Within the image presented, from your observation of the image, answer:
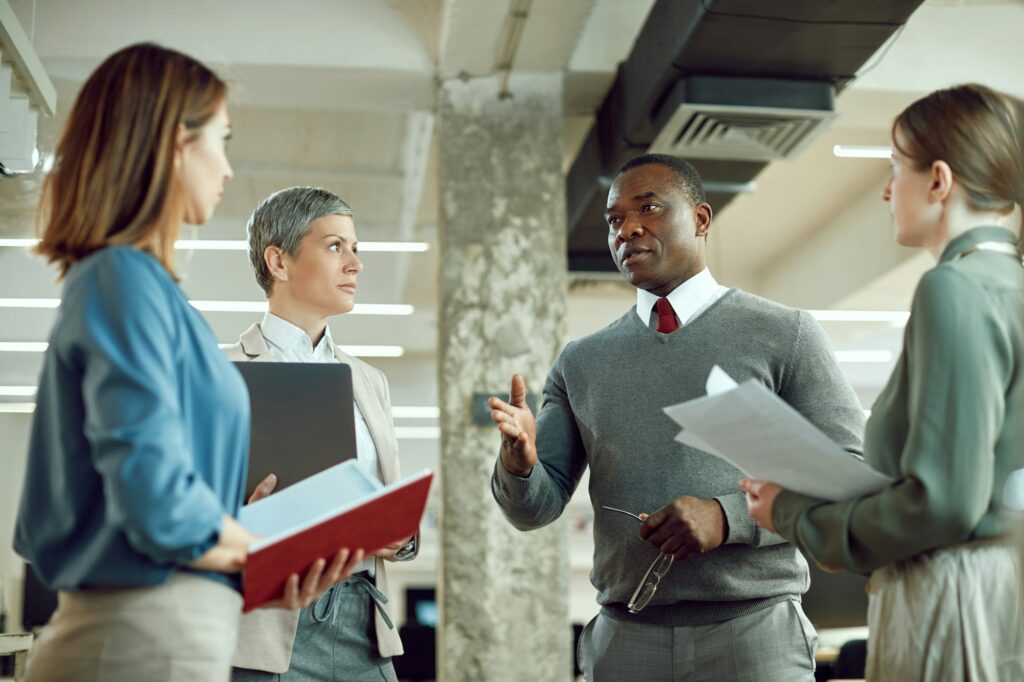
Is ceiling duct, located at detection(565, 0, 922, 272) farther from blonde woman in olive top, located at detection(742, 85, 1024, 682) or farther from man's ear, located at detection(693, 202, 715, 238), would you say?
blonde woman in olive top, located at detection(742, 85, 1024, 682)

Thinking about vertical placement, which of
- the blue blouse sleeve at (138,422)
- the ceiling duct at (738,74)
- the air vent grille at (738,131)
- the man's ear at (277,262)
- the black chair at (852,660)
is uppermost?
the ceiling duct at (738,74)

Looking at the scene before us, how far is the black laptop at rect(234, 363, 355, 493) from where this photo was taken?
198cm

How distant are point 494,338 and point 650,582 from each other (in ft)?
7.82

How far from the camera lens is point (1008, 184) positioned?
147cm

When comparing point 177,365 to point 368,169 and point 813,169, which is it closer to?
point 368,169

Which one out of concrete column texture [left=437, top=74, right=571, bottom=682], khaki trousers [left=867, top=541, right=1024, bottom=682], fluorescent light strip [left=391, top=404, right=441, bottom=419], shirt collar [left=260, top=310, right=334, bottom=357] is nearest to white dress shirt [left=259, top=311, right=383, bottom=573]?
shirt collar [left=260, top=310, right=334, bottom=357]

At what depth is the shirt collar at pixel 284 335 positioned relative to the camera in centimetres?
222

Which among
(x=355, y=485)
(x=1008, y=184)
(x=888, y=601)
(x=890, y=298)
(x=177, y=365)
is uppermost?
(x=890, y=298)

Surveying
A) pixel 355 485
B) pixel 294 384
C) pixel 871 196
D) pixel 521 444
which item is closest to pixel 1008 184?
pixel 521 444

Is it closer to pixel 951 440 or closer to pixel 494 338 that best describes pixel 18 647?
pixel 951 440

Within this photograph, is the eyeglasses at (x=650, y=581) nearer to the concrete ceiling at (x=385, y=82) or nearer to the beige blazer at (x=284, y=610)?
the beige blazer at (x=284, y=610)

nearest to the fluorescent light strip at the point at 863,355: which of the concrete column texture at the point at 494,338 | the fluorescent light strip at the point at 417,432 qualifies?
the fluorescent light strip at the point at 417,432

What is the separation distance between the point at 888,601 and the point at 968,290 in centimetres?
45

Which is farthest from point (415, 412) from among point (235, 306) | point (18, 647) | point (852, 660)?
point (18, 647)
